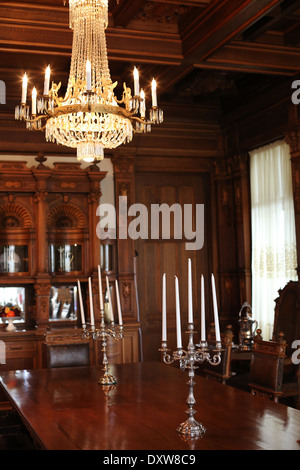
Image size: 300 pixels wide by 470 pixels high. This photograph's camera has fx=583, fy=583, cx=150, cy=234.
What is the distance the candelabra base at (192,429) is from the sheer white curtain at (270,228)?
4362 mm

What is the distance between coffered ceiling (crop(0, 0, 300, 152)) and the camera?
17.0ft

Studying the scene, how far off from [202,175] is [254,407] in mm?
5653

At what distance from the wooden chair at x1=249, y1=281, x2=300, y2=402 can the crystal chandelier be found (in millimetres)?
1731

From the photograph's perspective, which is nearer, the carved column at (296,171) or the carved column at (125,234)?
the carved column at (296,171)

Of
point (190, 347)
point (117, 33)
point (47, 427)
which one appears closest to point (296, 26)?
point (117, 33)

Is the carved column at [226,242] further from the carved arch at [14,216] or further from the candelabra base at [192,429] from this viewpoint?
the candelabra base at [192,429]

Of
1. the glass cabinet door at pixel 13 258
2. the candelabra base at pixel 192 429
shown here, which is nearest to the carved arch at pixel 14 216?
the glass cabinet door at pixel 13 258

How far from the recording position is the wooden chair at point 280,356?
3.78 meters

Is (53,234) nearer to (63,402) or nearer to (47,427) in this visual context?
(63,402)

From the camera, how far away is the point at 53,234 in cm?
754

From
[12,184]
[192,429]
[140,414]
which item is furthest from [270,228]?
[192,429]

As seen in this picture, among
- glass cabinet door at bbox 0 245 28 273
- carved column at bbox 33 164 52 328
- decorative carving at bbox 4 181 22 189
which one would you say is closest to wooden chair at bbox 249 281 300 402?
carved column at bbox 33 164 52 328

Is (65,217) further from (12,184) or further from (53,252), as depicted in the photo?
(12,184)
